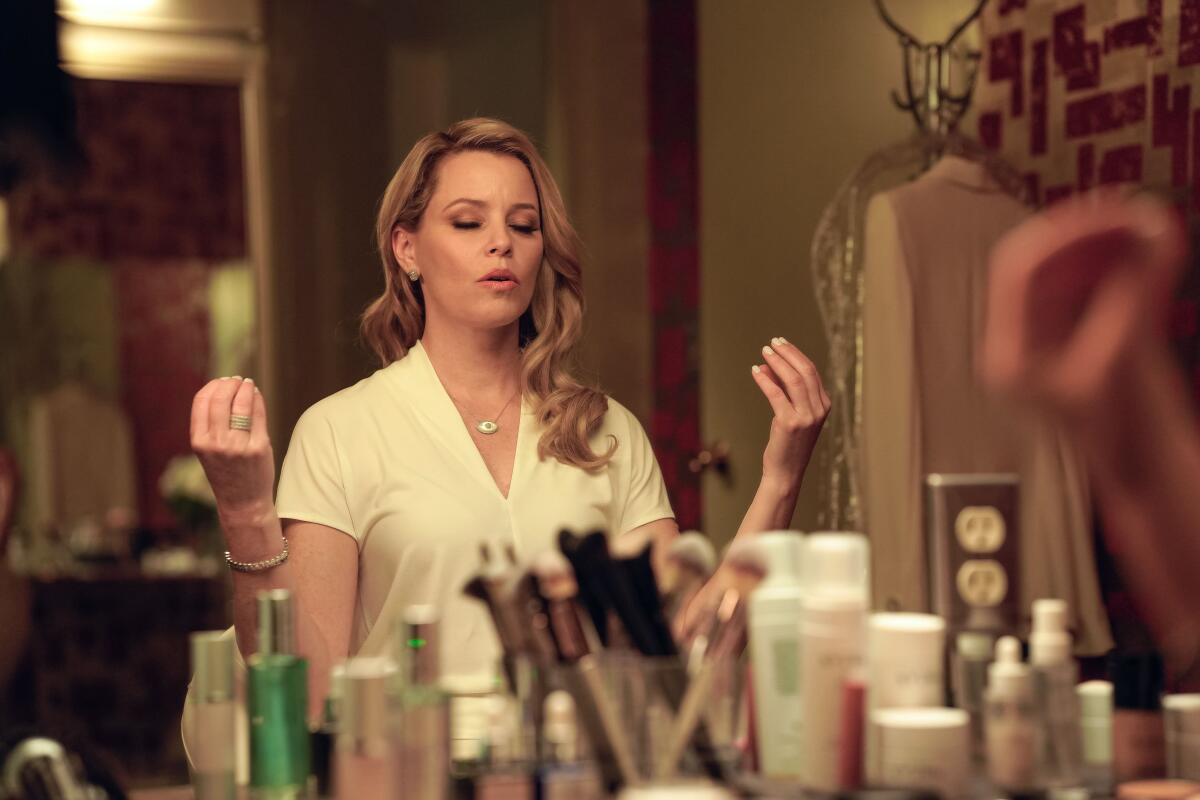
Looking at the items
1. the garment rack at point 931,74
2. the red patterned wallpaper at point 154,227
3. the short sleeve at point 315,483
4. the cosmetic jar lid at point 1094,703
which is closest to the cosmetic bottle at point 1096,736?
the cosmetic jar lid at point 1094,703

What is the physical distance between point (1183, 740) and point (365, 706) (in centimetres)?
48

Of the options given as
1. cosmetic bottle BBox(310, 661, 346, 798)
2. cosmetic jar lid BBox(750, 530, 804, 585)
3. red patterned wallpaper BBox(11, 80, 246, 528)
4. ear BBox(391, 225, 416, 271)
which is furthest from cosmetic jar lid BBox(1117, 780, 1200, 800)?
red patterned wallpaper BBox(11, 80, 246, 528)

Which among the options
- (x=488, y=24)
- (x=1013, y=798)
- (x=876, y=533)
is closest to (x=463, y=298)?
(x=876, y=533)

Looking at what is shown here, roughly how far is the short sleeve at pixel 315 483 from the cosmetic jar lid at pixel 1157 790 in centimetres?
59

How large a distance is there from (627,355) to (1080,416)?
3.94 ft

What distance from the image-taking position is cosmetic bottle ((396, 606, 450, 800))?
0.76m

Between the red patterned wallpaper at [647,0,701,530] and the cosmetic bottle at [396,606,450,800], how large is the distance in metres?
0.83

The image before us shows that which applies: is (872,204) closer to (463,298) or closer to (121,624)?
(463,298)

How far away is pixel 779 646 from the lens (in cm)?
78

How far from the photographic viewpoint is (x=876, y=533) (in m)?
1.26

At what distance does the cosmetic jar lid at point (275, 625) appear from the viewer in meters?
0.82

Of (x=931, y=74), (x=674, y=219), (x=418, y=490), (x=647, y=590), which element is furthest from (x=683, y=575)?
(x=674, y=219)

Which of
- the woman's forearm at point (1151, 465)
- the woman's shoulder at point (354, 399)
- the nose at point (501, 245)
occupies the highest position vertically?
the nose at point (501, 245)

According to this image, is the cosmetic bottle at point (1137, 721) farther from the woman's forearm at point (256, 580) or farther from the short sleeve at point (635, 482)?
the woman's forearm at point (256, 580)
